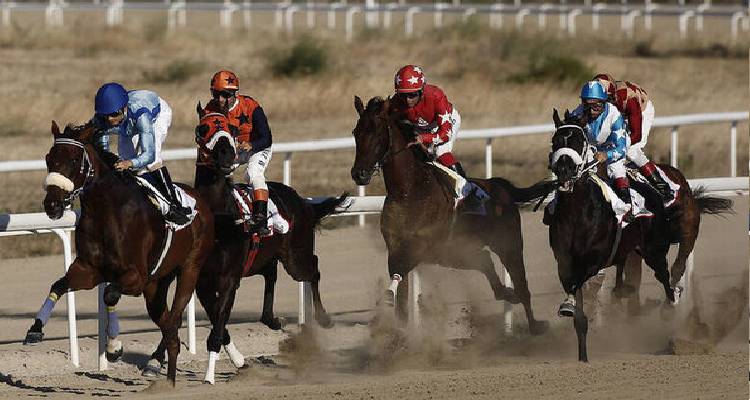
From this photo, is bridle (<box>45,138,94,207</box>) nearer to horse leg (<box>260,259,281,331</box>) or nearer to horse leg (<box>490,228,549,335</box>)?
horse leg (<box>260,259,281,331</box>)

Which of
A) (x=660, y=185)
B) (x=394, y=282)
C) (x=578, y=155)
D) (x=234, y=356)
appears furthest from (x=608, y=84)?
(x=234, y=356)

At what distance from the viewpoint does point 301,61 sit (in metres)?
26.2

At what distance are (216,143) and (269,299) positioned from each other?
113cm

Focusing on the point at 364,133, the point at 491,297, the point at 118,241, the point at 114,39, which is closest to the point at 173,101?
the point at 114,39

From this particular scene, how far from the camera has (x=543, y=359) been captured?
368 inches

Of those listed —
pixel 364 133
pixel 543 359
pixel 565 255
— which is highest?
pixel 364 133

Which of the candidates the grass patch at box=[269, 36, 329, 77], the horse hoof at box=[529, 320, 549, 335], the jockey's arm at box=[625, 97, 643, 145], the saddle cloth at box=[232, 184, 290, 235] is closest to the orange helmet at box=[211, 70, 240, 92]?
the saddle cloth at box=[232, 184, 290, 235]

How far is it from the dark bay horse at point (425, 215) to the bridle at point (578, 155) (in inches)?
26.8

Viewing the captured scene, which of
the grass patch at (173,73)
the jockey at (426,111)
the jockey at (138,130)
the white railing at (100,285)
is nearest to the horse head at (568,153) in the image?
the jockey at (426,111)

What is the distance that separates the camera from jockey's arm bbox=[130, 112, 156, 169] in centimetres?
802

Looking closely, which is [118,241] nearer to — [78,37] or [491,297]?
[491,297]

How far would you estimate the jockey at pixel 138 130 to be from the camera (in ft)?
26.3

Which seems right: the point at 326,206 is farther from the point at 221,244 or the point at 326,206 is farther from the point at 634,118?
the point at 634,118

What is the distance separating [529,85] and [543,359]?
613 inches
